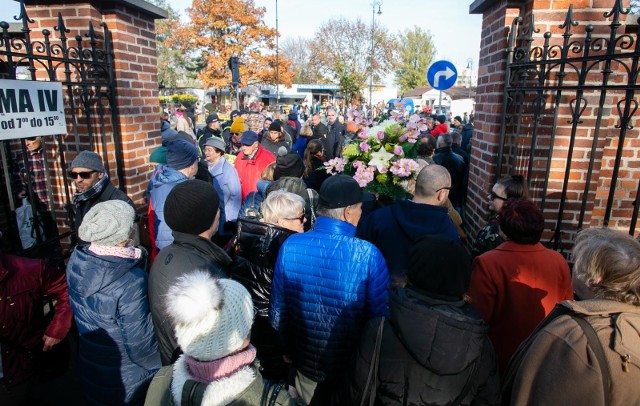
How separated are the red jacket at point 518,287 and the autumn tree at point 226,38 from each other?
120ft

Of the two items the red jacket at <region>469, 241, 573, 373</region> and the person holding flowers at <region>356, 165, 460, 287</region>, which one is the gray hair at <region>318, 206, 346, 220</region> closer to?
the person holding flowers at <region>356, 165, 460, 287</region>

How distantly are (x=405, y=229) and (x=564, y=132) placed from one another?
159 cm

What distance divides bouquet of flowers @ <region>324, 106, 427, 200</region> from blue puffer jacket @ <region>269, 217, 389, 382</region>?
4.20 ft

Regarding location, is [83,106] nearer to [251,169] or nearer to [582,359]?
[251,169]

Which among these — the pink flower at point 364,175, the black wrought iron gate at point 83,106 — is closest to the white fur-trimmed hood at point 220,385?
the pink flower at point 364,175

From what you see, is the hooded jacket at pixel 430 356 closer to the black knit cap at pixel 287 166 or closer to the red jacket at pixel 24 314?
the red jacket at pixel 24 314

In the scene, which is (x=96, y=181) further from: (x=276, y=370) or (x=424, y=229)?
(x=424, y=229)

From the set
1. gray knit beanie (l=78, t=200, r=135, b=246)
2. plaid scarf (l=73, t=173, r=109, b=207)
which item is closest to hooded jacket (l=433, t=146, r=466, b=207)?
plaid scarf (l=73, t=173, r=109, b=207)

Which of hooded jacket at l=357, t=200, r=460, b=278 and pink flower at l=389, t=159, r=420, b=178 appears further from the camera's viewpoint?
pink flower at l=389, t=159, r=420, b=178

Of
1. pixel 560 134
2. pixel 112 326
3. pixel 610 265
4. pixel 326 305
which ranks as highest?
pixel 560 134

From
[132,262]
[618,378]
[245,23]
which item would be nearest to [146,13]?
[132,262]

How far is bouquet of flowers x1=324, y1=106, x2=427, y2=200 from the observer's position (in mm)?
3578

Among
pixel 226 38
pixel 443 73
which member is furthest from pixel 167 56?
pixel 443 73

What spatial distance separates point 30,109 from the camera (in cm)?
309
